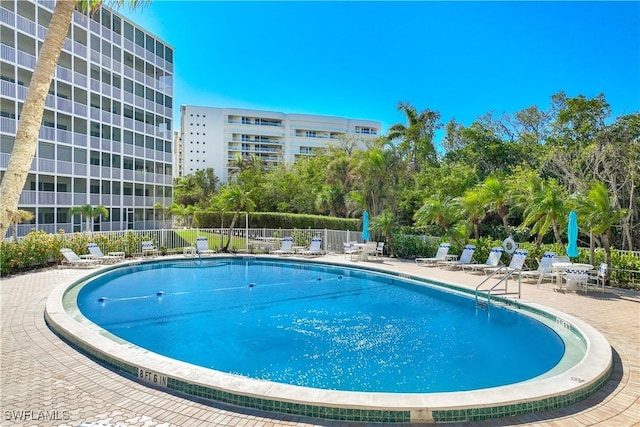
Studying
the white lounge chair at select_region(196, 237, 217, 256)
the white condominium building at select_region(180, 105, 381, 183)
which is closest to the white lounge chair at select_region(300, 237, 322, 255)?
the white lounge chair at select_region(196, 237, 217, 256)

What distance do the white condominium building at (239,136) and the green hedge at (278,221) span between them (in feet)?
137

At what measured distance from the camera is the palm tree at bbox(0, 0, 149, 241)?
5074mm

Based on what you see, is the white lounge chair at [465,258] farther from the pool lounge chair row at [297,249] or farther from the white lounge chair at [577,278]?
the pool lounge chair row at [297,249]

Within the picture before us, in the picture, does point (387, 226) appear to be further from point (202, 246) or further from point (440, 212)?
point (202, 246)

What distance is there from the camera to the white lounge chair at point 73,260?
1510 cm

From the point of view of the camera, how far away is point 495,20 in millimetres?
18328

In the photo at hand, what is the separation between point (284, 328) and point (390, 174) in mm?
14328

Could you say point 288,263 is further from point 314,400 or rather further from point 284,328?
point 314,400

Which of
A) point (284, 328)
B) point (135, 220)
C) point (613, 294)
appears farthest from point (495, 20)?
point (135, 220)

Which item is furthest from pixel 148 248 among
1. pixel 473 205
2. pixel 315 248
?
pixel 473 205

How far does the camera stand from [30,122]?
5.26m

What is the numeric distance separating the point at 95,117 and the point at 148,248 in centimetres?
1858

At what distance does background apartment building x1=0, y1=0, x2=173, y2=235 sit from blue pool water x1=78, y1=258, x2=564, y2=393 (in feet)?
58.3

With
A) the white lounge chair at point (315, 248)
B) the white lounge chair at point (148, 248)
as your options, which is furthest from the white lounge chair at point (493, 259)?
the white lounge chair at point (148, 248)
